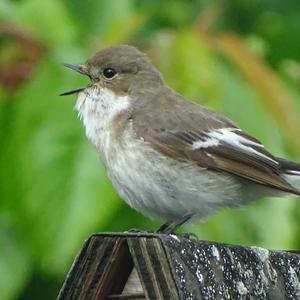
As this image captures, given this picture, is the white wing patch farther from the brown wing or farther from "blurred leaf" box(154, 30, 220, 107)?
"blurred leaf" box(154, 30, 220, 107)

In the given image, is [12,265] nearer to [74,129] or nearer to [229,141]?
[74,129]

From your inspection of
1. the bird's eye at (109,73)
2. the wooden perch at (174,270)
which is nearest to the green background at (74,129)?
the bird's eye at (109,73)

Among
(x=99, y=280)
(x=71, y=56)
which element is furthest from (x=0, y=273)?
(x=99, y=280)

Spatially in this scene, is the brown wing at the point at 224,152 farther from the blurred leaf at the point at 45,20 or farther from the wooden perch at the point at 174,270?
the wooden perch at the point at 174,270

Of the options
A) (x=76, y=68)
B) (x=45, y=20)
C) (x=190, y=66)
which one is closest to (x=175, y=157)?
(x=190, y=66)

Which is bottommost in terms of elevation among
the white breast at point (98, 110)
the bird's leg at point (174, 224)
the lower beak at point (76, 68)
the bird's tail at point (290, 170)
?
the bird's leg at point (174, 224)

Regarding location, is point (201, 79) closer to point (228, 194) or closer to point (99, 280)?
point (228, 194)

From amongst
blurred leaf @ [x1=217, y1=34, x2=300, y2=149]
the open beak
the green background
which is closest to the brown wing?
the green background
